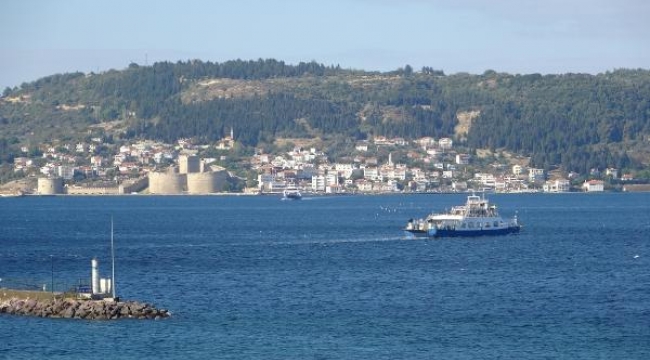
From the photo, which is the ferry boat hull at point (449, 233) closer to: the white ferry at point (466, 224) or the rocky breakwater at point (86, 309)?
the white ferry at point (466, 224)

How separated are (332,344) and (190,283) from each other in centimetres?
1989

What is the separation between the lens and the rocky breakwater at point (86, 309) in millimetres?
51969

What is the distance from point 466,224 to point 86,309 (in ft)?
184

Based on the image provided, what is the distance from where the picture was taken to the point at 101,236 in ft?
362

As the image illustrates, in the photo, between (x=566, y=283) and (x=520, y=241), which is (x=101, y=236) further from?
(x=566, y=283)

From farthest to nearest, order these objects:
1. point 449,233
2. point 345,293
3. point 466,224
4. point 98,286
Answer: point 466,224
point 449,233
point 345,293
point 98,286

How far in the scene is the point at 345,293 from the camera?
62562 millimetres

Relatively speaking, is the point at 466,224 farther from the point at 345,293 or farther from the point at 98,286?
the point at 98,286

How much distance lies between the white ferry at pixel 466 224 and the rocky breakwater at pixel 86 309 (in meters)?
52.5

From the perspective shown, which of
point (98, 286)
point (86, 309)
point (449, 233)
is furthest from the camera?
point (449, 233)

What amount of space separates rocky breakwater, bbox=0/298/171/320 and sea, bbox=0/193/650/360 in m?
0.52

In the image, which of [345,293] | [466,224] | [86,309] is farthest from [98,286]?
[466,224]

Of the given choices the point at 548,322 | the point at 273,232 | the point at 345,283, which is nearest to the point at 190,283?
the point at 345,283

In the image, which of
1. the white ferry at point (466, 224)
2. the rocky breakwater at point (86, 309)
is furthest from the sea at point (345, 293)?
the white ferry at point (466, 224)
